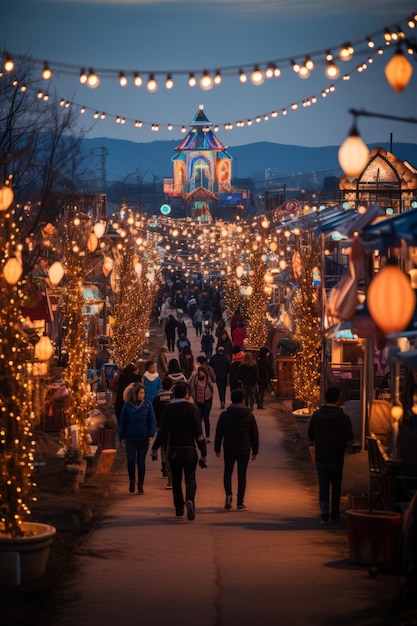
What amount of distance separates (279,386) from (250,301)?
395 inches

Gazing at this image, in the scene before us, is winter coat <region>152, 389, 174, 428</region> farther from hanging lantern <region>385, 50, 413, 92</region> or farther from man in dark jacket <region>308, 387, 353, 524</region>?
hanging lantern <region>385, 50, 413, 92</region>

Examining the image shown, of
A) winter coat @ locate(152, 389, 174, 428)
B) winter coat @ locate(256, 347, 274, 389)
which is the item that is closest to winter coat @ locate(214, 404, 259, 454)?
winter coat @ locate(152, 389, 174, 428)

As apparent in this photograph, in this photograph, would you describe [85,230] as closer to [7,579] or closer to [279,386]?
[279,386]

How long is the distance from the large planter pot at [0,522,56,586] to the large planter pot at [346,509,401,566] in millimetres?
2930

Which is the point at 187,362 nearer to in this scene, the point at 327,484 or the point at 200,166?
the point at 327,484

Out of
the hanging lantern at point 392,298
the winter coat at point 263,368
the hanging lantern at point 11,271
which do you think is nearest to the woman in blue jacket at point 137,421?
the hanging lantern at point 11,271

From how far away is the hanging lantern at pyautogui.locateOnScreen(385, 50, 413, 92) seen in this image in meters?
11.0

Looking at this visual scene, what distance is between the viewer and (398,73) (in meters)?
11.0

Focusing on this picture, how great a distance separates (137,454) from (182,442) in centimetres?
226

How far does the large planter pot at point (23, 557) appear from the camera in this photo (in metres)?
10.6

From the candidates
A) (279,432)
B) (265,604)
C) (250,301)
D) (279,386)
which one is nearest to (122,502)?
(265,604)

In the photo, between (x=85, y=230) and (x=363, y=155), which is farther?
(x=85, y=230)

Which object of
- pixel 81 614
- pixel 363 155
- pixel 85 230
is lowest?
pixel 81 614

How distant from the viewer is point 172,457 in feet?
45.6
